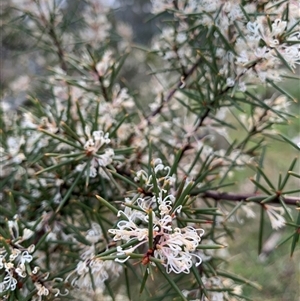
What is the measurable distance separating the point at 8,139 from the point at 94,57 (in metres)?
0.14

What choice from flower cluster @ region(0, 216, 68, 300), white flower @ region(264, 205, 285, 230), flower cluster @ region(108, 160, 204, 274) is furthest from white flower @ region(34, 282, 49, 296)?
white flower @ region(264, 205, 285, 230)

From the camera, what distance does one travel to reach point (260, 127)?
1.74 feet

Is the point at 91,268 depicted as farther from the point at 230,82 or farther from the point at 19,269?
the point at 230,82

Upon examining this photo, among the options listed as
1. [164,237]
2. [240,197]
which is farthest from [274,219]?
[164,237]

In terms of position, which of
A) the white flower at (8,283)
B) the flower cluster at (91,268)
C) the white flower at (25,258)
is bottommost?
the flower cluster at (91,268)

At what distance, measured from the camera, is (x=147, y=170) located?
0.44m

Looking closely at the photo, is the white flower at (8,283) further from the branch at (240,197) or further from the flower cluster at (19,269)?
the branch at (240,197)

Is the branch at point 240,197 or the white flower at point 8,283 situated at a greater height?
the branch at point 240,197

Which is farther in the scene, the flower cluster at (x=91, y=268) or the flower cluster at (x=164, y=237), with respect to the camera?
the flower cluster at (x=91, y=268)

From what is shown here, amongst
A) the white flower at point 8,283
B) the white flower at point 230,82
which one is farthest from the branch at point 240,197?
the white flower at point 8,283

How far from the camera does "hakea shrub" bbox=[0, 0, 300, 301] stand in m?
0.33

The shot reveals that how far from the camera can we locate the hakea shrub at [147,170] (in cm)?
33

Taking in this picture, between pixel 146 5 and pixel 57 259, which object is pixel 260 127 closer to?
pixel 57 259

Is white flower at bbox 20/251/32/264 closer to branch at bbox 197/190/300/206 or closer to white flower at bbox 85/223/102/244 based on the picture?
white flower at bbox 85/223/102/244
